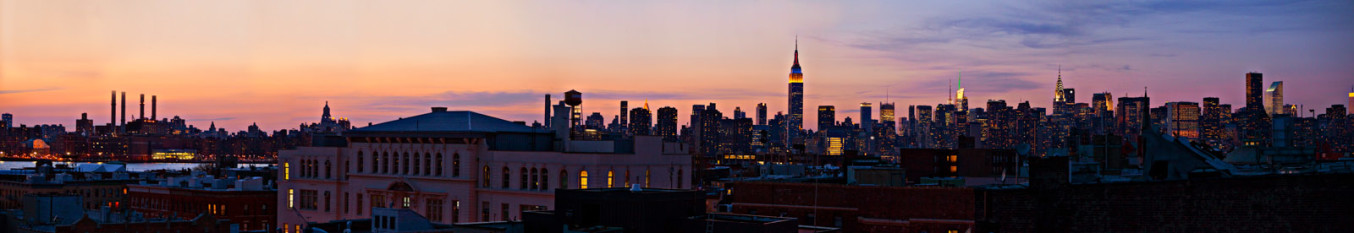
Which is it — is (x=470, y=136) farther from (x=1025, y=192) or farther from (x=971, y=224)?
(x=1025, y=192)

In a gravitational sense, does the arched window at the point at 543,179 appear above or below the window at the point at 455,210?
above

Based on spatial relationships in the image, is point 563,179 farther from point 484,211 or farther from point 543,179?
point 484,211

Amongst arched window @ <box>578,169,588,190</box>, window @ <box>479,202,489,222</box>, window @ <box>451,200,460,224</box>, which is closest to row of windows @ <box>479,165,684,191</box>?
arched window @ <box>578,169,588,190</box>

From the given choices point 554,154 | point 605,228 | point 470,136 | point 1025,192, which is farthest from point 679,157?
point 1025,192

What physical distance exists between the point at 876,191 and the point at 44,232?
41557mm

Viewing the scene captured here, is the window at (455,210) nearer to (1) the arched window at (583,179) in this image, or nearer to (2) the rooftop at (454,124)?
(2) the rooftop at (454,124)

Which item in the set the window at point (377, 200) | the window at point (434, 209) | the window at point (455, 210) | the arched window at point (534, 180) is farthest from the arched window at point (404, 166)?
the arched window at point (534, 180)

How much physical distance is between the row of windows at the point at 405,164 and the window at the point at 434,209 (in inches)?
67.2

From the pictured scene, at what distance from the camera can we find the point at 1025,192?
29734mm

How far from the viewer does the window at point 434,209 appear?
76312 mm

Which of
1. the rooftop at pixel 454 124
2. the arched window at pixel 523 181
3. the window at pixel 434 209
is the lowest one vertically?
the window at pixel 434 209

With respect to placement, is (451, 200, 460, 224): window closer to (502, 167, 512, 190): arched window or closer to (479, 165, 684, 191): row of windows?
(479, 165, 684, 191): row of windows

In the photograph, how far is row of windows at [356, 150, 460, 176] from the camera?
7662 centimetres

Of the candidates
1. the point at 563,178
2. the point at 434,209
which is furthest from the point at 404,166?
the point at 563,178
